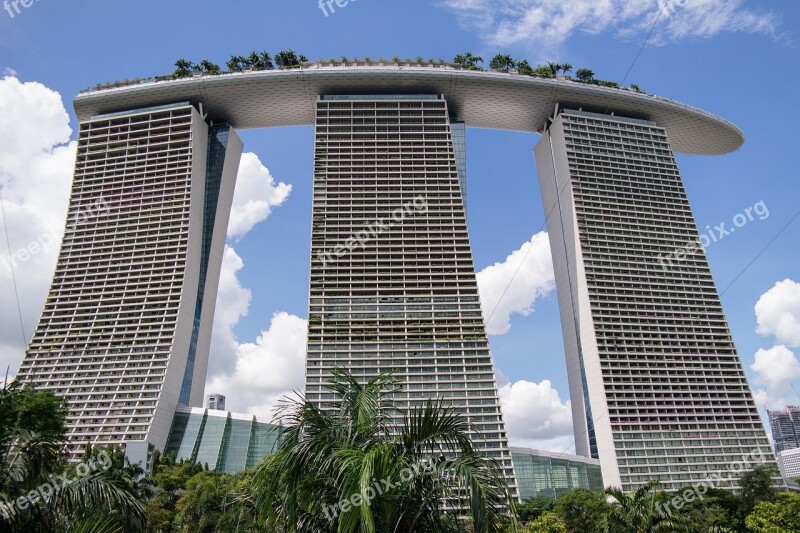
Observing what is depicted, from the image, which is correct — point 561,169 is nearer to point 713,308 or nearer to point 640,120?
point 640,120

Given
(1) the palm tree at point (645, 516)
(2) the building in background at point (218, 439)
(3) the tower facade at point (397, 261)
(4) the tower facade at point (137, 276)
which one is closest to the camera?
(1) the palm tree at point (645, 516)

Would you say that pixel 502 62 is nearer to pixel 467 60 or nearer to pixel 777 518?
pixel 467 60

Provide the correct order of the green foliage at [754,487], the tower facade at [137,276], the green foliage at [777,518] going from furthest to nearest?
1. the tower facade at [137,276]
2. the green foliage at [754,487]
3. the green foliage at [777,518]

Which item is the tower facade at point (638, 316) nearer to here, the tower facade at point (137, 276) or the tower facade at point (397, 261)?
the tower facade at point (397, 261)

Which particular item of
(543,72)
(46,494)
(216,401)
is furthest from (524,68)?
(216,401)

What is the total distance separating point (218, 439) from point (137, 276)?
2674cm

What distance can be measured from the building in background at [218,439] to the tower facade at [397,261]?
1410 cm

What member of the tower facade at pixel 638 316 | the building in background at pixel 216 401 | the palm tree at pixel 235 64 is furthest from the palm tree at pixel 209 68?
the building in background at pixel 216 401

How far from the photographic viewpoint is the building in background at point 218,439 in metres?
85.7

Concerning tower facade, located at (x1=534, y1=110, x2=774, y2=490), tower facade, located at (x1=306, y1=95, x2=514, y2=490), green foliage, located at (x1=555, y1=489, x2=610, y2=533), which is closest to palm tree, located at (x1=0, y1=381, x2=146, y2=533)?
green foliage, located at (x1=555, y1=489, x2=610, y2=533)

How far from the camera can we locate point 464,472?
1280 centimetres

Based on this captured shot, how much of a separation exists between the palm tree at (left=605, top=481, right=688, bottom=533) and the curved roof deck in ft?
256

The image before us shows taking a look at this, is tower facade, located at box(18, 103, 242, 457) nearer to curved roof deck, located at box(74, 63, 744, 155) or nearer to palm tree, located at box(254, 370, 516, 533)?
curved roof deck, located at box(74, 63, 744, 155)

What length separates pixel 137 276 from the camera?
305ft
